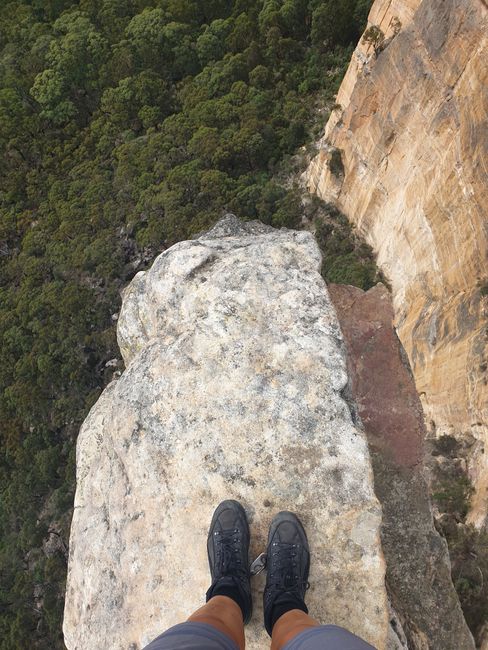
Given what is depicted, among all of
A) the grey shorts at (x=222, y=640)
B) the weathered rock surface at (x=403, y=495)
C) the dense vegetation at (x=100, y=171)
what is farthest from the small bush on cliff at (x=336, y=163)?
the grey shorts at (x=222, y=640)

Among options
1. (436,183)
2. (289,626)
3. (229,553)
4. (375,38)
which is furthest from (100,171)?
(289,626)

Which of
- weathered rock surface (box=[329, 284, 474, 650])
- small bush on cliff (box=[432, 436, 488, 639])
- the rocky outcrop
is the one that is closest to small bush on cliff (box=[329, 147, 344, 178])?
the rocky outcrop

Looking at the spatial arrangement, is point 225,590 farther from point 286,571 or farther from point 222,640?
point 222,640

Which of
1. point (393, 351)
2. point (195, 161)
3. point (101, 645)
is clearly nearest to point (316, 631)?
point (101, 645)

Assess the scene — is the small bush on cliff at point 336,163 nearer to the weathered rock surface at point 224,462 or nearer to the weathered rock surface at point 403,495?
the weathered rock surface at point 403,495

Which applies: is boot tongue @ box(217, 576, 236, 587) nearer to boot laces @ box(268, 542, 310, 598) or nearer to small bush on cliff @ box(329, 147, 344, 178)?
boot laces @ box(268, 542, 310, 598)

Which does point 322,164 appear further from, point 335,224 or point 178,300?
point 178,300

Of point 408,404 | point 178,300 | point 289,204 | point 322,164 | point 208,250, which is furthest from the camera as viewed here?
point 289,204
